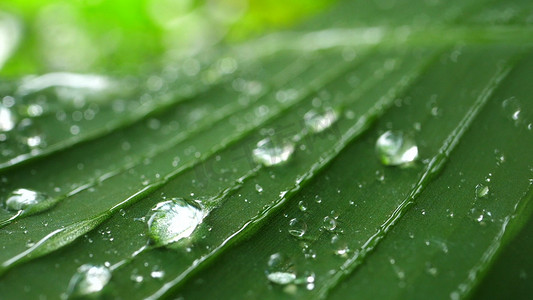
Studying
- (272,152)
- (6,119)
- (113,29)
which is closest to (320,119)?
(272,152)

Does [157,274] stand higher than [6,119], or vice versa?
[6,119]

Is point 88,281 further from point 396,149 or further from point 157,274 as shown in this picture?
point 396,149

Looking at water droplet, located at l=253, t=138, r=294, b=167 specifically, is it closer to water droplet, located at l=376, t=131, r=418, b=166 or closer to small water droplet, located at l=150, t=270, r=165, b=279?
water droplet, located at l=376, t=131, r=418, b=166

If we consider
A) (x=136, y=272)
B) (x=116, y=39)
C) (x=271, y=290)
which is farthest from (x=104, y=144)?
(x=116, y=39)

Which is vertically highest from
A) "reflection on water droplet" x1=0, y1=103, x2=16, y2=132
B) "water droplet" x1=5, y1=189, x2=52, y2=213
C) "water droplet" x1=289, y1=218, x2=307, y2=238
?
"reflection on water droplet" x1=0, y1=103, x2=16, y2=132

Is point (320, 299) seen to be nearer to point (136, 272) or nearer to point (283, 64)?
point (136, 272)

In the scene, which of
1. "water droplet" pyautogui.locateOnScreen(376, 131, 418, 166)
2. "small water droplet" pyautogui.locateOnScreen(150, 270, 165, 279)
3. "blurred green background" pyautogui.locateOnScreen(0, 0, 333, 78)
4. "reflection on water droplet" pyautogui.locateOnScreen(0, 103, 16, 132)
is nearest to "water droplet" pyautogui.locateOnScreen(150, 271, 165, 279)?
"small water droplet" pyautogui.locateOnScreen(150, 270, 165, 279)
